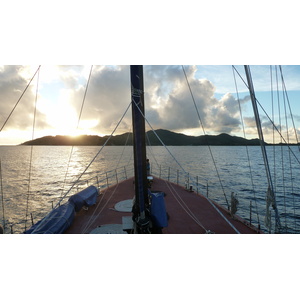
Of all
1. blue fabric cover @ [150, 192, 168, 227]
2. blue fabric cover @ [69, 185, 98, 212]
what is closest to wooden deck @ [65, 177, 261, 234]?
blue fabric cover @ [69, 185, 98, 212]

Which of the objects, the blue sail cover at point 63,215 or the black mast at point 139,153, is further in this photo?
the blue sail cover at point 63,215

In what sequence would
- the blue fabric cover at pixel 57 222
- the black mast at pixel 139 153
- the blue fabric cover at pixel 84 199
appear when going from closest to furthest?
the black mast at pixel 139 153 → the blue fabric cover at pixel 57 222 → the blue fabric cover at pixel 84 199

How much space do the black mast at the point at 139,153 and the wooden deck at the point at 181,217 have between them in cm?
299

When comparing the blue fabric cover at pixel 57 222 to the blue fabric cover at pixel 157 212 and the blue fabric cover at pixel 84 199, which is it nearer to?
the blue fabric cover at pixel 84 199

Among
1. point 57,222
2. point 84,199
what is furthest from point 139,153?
point 84,199

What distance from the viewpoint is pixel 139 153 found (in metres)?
3.65

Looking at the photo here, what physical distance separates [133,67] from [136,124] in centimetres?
116

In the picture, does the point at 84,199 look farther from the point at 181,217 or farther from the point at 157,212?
the point at 157,212

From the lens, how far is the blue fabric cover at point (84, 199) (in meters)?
8.52

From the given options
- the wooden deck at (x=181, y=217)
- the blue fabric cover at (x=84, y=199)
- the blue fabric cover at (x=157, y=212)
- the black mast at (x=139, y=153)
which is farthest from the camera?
the blue fabric cover at (x=84, y=199)

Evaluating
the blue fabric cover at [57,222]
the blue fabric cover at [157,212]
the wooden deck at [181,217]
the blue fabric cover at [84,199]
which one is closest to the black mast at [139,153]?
the blue fabric cover at [157,212]

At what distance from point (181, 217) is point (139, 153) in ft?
18.5

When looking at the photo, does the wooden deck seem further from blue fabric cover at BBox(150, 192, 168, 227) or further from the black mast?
the black mast

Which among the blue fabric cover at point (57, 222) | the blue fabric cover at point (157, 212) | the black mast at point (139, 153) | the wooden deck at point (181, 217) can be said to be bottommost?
the wooden deck at point (181, 217)
